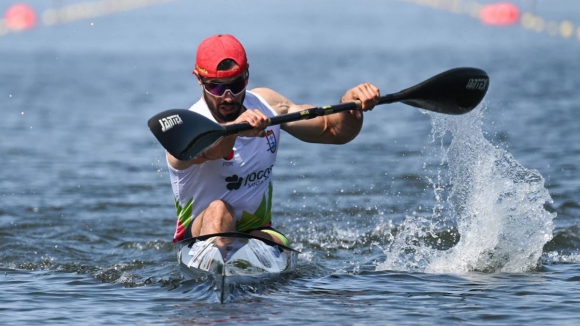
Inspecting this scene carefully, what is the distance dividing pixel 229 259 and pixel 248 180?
0.70m

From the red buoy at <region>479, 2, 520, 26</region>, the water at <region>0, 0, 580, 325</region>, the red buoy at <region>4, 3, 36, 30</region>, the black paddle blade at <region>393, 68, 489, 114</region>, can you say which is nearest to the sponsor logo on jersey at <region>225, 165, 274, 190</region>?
the water at <region>0, 0, 580, 325</region>

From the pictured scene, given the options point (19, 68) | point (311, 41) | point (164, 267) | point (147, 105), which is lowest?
point (164, 267)

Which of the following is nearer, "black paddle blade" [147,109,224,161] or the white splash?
"black paddle blade" [147,109,224,161]

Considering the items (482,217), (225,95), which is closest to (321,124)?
(225,95)

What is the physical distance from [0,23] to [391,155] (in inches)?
2063

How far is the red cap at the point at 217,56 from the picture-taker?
6.51 meters

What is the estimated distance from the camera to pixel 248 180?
23.0 feet

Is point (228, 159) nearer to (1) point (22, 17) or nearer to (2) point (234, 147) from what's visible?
(2) point (234, 147)

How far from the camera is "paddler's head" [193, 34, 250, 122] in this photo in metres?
6.52

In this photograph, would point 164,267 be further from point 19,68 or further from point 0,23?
point 0,23

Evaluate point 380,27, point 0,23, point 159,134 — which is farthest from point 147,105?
point 380,27

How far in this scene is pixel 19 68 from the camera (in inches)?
1508

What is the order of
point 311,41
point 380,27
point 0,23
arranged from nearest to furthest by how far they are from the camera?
point 311,41 < point 0,23 < point 380,27

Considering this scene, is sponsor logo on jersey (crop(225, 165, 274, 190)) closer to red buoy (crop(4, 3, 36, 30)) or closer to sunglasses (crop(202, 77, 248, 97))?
sunglasses (crop(202, 77, 248, 97))
